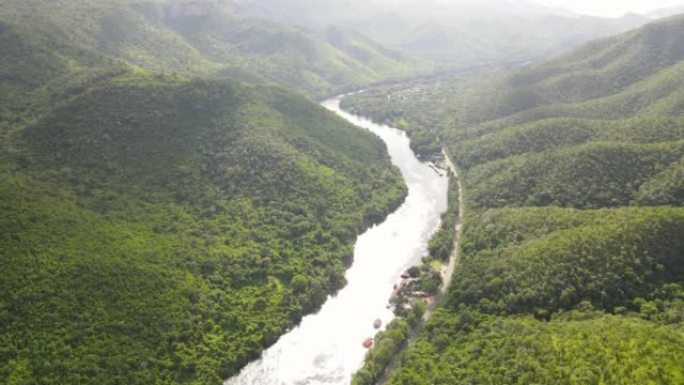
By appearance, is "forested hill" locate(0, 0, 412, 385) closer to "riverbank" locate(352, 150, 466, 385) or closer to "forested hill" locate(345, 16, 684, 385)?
"riverbank" locate(352, 150, 466, 385)

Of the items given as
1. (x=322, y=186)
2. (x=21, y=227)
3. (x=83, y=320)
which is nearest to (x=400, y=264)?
(x=322, y=186)

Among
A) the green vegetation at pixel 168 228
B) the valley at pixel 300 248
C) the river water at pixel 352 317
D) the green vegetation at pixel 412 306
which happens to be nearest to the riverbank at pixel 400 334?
the green vegetation at pixel 412 306

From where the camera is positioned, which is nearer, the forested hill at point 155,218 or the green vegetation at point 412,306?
the forested hill at point 155,218

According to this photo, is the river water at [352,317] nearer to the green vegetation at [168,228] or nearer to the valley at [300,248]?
the valley at [300,248]

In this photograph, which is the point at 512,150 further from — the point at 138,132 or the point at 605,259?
the point at 138,132

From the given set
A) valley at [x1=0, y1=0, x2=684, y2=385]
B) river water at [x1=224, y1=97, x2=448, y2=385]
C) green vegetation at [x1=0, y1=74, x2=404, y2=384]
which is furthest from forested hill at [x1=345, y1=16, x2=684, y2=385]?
green vegetation at [x1=0, y1=74, x2=404, y2=384]

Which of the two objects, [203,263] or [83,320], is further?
[203,263]
